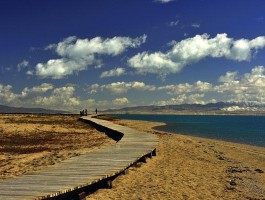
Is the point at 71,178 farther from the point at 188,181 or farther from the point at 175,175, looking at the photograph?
the point at 175,175

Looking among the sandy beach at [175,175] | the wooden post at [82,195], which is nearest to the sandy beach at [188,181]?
the sandy beach at [175,175]

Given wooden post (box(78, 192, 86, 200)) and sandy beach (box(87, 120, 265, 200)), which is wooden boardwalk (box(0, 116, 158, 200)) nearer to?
wooden post (box(78, 192, 86, 200))

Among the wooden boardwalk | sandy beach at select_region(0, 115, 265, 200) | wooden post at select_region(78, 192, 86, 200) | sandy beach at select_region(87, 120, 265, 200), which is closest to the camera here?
the wooden boardwalk

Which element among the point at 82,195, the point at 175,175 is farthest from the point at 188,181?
the point at 82,195

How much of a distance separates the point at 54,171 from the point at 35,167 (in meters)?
3.75

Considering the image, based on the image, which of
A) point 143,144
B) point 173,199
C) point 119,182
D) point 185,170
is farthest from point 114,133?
point 173,199

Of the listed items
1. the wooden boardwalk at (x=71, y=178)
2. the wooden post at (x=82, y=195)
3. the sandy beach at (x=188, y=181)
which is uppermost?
the wooden boardwalk at (x=71, y=178)

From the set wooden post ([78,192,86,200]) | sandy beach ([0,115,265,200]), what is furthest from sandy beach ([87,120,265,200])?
wooden post ([78,192,86,200])

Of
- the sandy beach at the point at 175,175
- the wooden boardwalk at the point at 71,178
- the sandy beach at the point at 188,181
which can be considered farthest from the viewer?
the sandy beach at the point at 175,175

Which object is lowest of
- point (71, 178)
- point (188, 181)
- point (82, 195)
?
point (188, 181)

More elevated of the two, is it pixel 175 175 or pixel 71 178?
pixel 71 178

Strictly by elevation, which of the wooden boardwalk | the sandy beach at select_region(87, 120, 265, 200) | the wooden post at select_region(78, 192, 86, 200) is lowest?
the sandy beach at select_region(87, 120, 265, 200)

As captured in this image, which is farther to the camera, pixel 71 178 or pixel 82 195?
pixel 71 178

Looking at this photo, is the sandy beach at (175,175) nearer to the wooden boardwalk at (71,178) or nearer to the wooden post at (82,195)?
the wooden post at (82,195)
